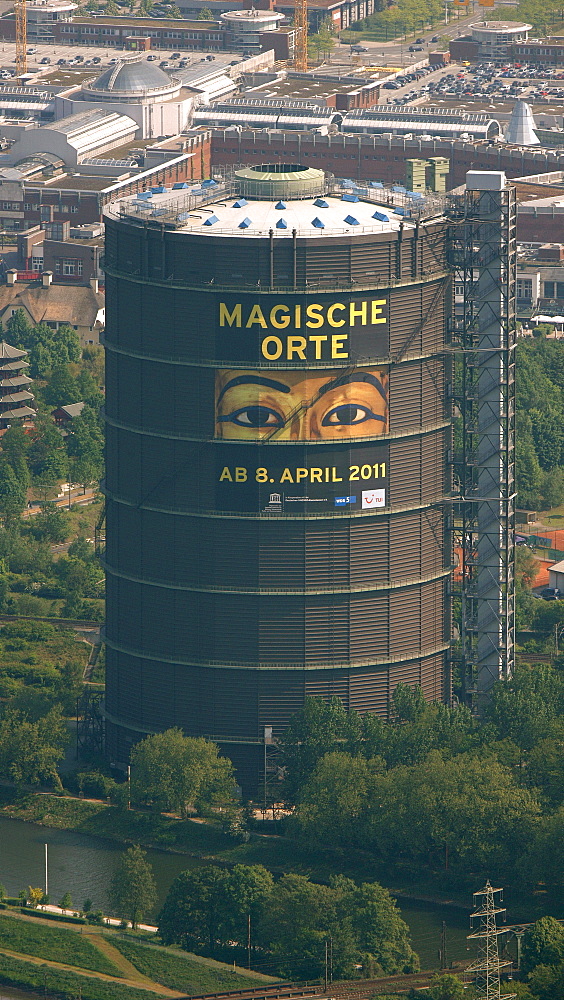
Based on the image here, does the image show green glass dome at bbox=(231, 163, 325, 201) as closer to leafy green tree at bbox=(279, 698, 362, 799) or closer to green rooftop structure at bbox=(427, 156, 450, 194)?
green rooftop structure at bbox=(427, 156, 450, 194)

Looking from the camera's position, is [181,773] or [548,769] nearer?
[548,769]

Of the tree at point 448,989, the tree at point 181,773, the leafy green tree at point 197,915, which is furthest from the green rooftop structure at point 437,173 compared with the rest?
the tree at point 448,989

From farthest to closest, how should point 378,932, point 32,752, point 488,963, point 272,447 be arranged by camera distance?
point 32,752, point 272,447, point 378,932, point 488,963

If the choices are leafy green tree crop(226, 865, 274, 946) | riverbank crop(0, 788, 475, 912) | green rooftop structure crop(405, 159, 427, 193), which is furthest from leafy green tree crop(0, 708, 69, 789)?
green rooftop structure crop(405, 159, 427, 193)

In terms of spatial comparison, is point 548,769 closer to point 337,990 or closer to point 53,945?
point 337,990

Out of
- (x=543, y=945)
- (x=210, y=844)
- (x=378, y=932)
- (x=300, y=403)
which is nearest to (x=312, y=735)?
(x=210, y=844)

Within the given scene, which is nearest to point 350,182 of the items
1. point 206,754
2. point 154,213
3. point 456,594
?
point 154,213
